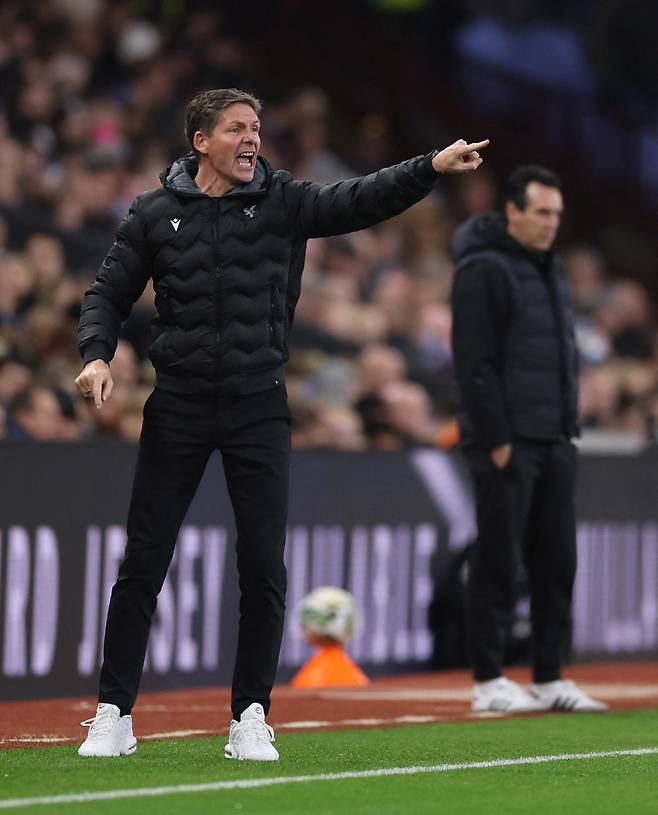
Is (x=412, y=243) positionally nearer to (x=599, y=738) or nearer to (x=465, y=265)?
(x=465, y=265)

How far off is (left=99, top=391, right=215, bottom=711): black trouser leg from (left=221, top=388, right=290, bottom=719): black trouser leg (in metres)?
0.12

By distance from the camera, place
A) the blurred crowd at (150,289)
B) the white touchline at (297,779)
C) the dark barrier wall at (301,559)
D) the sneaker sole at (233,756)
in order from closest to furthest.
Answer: the white touchline at (297,779)
the sneaker sole at (233,756)
the dark barrier wall at (301,559)
the blurred crowd at (150,289)

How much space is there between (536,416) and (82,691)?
8.63ft

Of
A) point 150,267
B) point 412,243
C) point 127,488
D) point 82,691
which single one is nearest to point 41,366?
point 127,488

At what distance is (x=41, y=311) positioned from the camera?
12.2 metres

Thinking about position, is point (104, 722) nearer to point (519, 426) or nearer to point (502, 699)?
point (502, 699)

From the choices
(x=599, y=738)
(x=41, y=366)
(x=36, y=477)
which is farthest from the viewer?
(x=41, y=366)

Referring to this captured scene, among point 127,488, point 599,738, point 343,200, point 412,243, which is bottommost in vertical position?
point 599,738

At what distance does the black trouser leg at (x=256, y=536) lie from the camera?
6746mm

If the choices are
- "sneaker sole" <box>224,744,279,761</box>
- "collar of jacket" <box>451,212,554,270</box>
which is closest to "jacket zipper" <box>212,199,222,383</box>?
"sneaker sole" <box>224,744,279,761</box>

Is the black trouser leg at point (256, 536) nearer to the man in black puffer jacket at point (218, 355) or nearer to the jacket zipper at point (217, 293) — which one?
the man in black puffer jacket at point (218, 355)

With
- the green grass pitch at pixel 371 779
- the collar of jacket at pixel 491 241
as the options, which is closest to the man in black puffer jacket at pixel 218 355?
the green grass pitch at pixel 371 779

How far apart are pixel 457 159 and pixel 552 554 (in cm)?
286

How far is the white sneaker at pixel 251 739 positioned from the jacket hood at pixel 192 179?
66.3 inches
